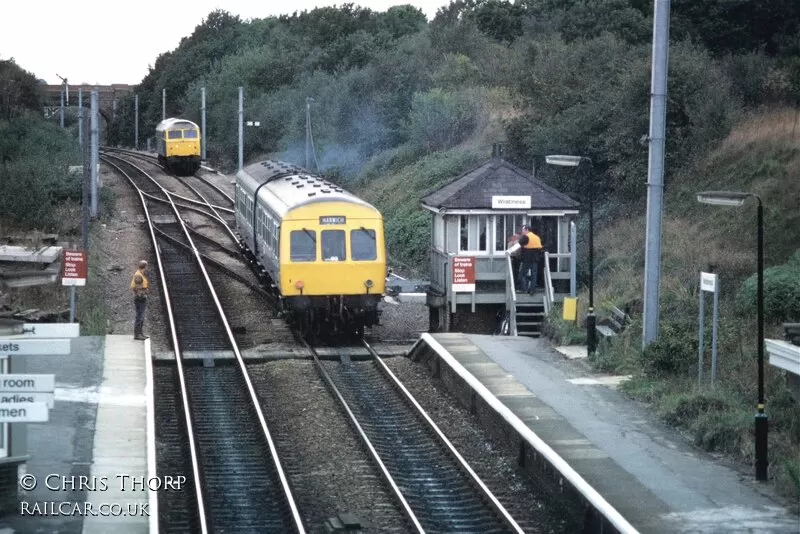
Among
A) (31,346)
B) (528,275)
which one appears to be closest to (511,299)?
(528,275)

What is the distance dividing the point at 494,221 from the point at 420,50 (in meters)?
39.5

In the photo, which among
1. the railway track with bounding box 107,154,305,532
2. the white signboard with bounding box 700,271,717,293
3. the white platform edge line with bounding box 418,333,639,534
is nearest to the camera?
the white platform edge line with bounding box 418,333,639,534

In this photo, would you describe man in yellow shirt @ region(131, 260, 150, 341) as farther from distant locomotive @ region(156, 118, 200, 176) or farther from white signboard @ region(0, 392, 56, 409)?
distant locomotive @ region(156, 118, 200, 176)

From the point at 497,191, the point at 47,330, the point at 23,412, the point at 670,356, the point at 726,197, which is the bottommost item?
the point at 670,356

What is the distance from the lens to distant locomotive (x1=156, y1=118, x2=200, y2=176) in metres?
62.0

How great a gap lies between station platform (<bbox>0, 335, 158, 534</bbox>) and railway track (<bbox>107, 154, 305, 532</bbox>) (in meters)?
0.40

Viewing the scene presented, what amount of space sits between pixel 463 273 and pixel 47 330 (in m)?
12.2

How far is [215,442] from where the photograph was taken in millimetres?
18172

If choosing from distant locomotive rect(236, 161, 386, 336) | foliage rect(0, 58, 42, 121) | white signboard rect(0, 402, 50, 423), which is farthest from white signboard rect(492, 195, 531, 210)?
foliage rect(0, 58, 42, 121)

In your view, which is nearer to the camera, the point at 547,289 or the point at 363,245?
the point at 363,245

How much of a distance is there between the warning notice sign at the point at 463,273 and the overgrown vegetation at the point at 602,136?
1.89 metres

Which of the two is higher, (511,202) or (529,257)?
(511,202)

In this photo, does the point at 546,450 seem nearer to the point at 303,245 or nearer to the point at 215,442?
the point at 215,442

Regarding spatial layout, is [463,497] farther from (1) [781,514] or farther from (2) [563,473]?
(1) [781,514]
